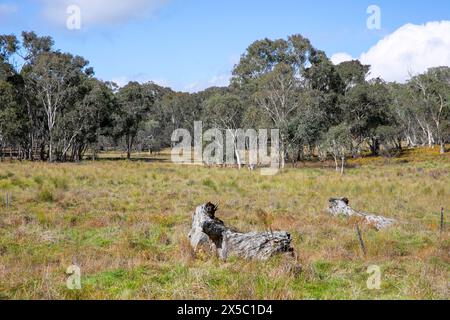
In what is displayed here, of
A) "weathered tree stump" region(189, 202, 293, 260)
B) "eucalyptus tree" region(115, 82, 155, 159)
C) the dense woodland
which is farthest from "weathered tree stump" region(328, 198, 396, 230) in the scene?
"eucalyptus tree" region(115, 82, 155, 159)

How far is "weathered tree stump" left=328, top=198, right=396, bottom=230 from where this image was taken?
15609mm

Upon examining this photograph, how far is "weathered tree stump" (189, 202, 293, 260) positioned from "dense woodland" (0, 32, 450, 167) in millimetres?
32245

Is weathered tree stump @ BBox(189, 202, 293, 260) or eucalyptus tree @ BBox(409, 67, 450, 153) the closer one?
weathered tree stump @ BBox(189, 202, 293, 260)

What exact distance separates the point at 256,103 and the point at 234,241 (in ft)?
155

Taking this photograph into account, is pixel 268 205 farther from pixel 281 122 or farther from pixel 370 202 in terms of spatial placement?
pixel 281 122

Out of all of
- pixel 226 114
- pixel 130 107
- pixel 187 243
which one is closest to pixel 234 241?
pixel 187 243

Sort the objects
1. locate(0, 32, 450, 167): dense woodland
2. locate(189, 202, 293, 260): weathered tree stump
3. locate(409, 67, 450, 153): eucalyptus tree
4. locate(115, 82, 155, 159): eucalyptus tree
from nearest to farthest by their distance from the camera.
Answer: locate(189, 202, 293, 260): weathered tree stump
locate(0, 32, 450, 167): dense woodland
locate(409, 67, 450, 153): eucalyptus tree
locate(115, 82, 155, 159): eucalyptus tree

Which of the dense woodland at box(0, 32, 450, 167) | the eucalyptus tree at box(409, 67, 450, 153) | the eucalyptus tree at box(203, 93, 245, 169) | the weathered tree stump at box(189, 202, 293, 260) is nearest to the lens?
the weathered tree stump at box(189, 202, 293, 260)

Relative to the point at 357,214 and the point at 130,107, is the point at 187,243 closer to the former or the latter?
the point at 357,214

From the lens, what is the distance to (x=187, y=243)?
11.6m

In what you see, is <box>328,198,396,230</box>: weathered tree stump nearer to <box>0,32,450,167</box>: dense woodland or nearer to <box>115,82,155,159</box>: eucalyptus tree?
<box>0,32,450,167</box>: dense woodland

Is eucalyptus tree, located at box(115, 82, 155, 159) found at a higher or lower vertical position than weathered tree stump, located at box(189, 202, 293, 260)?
higher
